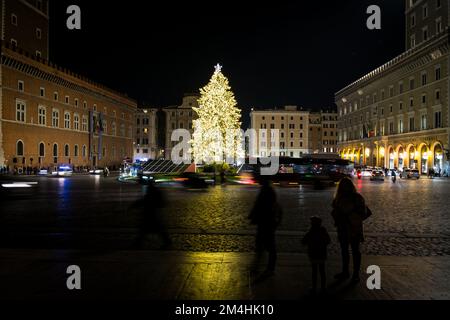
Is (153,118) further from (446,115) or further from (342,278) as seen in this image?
(342,278)

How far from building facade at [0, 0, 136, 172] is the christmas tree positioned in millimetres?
23015

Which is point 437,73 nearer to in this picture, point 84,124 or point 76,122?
point 76,122

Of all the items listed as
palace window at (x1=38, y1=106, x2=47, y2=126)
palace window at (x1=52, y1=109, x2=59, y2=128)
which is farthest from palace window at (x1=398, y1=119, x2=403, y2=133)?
palace window at (x1=38, y1=106, x2=47, y2=126)

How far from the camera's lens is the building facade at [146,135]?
121062 millimetres

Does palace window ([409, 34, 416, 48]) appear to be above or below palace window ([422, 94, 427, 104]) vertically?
above

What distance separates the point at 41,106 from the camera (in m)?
61.9

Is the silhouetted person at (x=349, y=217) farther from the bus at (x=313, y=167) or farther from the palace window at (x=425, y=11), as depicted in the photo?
the palace window at (x=425, y=11)

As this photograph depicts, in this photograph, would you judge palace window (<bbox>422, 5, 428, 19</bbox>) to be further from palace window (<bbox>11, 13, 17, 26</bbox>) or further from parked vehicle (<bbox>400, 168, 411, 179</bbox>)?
palace window (<bbox>11, 13, 17, 26</bbox>)

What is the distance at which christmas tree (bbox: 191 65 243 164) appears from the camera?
47.9 meters

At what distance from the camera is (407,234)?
486 inches

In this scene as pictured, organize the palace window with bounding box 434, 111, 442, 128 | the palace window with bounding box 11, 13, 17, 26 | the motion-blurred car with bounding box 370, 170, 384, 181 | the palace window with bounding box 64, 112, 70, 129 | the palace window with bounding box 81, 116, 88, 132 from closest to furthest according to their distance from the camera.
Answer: the motion-blurred car with bounding box 370, 170, 384, 181 → the palace window with bounding box 434, 111, 442, 128 → the palace window with bounding box 11, 13, 17, 26 → the palace window with bounding box 64, 112, 70, 129 → the palace window with bounding box 81, 116, 88, 132

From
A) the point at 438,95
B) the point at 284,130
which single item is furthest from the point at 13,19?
the point at 284,130

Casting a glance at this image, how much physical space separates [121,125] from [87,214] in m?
78.3
